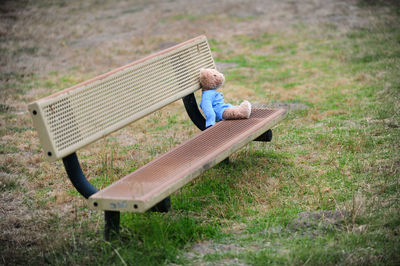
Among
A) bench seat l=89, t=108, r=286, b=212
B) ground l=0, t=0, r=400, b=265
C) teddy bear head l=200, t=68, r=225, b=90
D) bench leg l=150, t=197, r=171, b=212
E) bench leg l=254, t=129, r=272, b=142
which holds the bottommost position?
ground l=0, t=0, r=400, b=265

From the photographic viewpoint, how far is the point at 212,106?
5387 millimetres

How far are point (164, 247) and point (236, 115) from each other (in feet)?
6.35

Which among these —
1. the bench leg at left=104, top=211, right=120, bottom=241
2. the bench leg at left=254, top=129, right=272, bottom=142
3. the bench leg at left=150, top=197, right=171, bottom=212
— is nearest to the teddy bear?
the bench leg at left=254, top=129, right=272, bottom=142

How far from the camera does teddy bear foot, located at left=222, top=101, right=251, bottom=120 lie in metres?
5.23

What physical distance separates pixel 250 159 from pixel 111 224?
2.06 metres

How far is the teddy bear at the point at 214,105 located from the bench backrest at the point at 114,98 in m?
0.13

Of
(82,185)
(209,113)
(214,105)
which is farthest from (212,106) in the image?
(82,185)

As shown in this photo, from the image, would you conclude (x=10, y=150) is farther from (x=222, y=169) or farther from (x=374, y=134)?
(x=374, y=134)

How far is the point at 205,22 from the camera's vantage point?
13.5m

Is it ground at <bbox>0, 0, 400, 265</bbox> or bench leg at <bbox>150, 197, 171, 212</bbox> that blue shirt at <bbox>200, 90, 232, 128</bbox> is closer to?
ground at <bbox>0, 0, 400, 265</bbox>

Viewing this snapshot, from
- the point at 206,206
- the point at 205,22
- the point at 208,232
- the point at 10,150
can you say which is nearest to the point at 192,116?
the point at 206,206

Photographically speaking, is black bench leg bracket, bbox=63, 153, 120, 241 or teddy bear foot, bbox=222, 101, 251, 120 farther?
teddy bear foot, bbox=222, 101, 251, 120

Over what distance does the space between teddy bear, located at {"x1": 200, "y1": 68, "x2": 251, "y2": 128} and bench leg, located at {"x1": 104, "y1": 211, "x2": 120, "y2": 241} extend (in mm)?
1838

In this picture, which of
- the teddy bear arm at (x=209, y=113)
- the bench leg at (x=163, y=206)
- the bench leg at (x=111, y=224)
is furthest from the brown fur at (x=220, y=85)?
the bench leg at (x=111, y=224)
